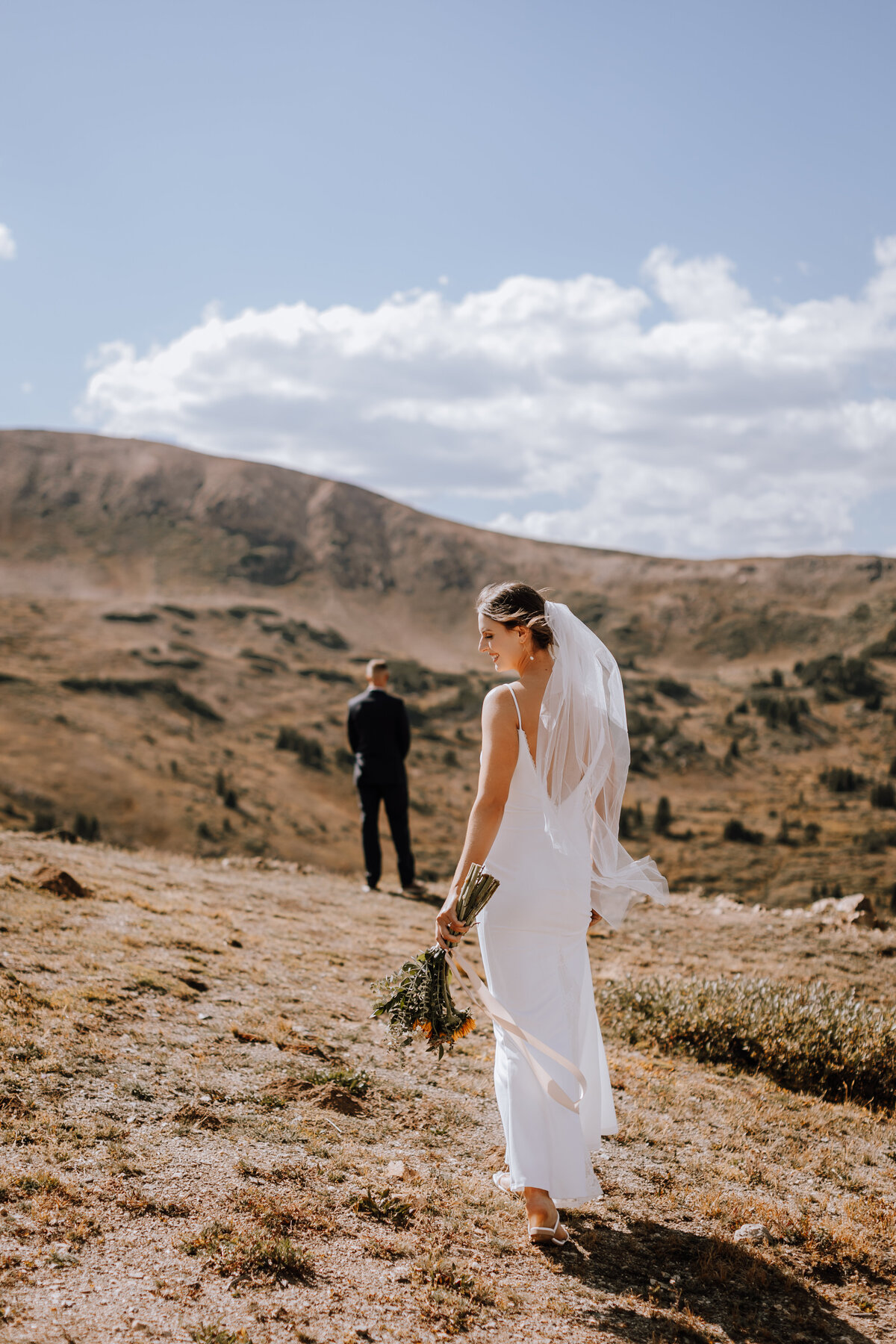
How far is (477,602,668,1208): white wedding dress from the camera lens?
3.27 m

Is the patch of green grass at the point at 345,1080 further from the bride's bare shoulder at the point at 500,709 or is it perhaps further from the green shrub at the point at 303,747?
the green shrub at the point at 303,747

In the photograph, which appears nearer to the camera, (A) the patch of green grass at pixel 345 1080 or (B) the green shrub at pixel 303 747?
(A) the patch of green grass at pixel 345 1080

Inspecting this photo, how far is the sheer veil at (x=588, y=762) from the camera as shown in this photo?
351cm

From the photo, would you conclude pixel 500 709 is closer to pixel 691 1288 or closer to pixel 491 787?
pixel 491 787

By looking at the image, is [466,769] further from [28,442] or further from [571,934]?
[28,442]

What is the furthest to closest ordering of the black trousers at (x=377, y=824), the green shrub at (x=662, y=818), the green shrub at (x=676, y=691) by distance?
the green shrub at (x=676, y=691)
the green shrub at (x=662, y=818)
the black trousers at (x=377, y=824)

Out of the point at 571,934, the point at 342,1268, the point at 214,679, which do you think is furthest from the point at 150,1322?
the point at 214,679

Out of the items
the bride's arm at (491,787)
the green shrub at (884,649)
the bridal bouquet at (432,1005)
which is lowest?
the bridal bouquet at (432,1005)

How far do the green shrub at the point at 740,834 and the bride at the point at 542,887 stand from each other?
2357 centimetres

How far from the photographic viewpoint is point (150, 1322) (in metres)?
2.57

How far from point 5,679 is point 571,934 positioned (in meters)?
28.7

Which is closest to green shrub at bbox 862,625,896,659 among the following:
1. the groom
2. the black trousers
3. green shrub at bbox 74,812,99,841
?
green shrub at bbox 74,812,99,841

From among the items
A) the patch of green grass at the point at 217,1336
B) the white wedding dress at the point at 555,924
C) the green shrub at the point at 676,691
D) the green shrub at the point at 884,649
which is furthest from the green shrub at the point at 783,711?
the patch of green grass at the point at 217,1336

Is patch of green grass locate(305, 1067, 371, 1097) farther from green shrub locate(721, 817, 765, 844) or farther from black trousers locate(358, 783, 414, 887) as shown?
green shrub locate(721, 817, 765, 844)
